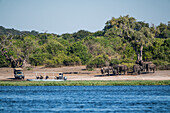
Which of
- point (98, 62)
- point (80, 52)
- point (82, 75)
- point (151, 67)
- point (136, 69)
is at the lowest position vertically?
point (82, 75)

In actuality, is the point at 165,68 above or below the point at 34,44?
below

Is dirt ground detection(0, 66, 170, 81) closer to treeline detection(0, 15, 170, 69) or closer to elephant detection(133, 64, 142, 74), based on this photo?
elephant detection(133, 64, 142, 74)

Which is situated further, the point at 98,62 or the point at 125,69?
the point at 98,62

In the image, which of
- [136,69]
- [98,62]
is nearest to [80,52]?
[98,62]

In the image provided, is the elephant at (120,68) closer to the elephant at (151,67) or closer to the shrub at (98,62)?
the elephant at (151,67)

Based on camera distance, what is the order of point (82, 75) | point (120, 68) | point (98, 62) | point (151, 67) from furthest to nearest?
point (98, 62) → point (82, 75) → point (151, 67) → point (120, 68)

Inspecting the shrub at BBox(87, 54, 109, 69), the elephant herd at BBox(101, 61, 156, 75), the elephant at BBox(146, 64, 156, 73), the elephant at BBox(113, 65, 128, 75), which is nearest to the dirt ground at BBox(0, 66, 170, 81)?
the elephant at BBox(146, 64, 156, 73)

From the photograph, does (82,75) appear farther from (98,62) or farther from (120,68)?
(98,62)

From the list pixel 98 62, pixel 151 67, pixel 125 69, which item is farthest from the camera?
pixel 98 62

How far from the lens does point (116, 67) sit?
82.3 metres

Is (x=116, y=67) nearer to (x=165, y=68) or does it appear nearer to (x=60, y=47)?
(x=165, y=68)

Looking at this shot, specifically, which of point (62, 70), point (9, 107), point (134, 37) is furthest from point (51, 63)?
point (9, 107)

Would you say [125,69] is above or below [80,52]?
below

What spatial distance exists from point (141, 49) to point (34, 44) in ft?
119
